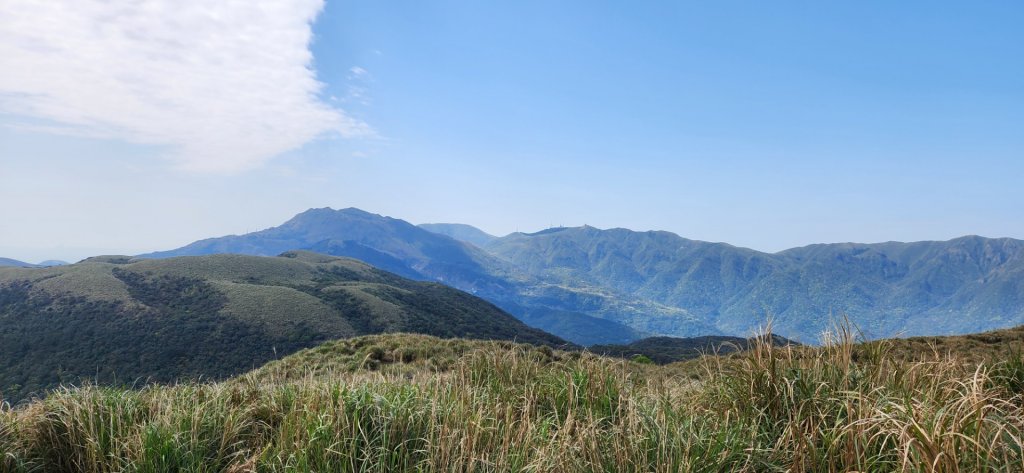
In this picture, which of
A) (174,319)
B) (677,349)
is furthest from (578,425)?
(174,319)

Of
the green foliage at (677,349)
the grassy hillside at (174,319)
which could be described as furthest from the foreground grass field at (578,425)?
the grassy hillside at (174,319)

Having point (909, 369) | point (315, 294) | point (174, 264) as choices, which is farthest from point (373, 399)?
point (174, 264)

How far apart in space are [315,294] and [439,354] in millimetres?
114361

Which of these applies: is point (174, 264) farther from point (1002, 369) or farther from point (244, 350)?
point (1002, 369)

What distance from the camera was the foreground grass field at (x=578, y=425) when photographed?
4.16 meters

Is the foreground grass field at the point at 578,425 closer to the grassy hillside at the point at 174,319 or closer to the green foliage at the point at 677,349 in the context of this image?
the green foliage at the point at 677,349

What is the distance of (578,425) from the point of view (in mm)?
5605

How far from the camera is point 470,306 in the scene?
172750 mm

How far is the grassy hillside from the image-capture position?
78.9 meters

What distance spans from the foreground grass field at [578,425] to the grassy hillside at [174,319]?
62.8 meters

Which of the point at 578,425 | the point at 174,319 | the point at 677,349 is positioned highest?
the point at 578,425

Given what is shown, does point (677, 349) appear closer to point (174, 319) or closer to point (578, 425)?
point (578, 425)

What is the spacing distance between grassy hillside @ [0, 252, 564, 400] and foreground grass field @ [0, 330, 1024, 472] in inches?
2471

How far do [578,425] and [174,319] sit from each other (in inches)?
4547
